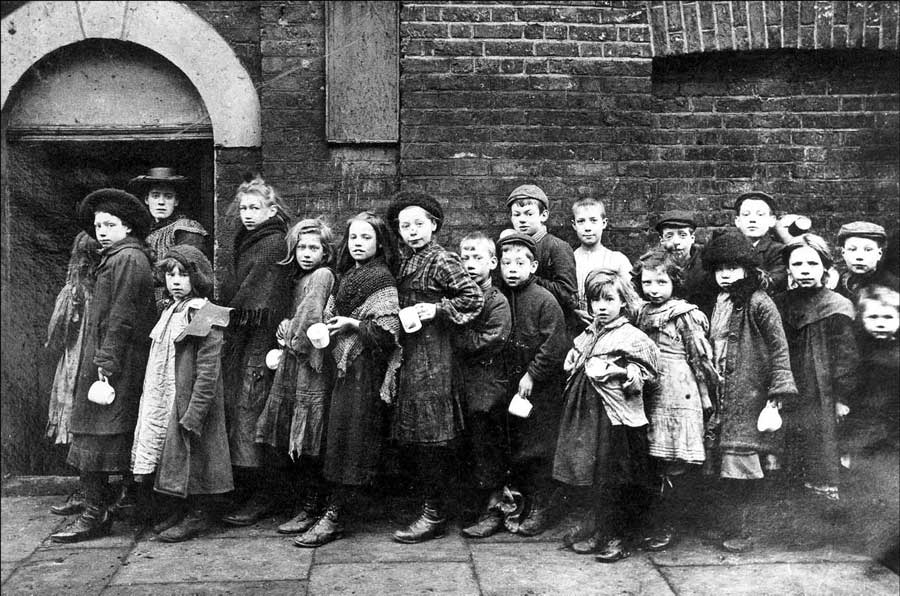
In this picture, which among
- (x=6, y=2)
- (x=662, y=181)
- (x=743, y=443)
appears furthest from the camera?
(x=662, y=181)

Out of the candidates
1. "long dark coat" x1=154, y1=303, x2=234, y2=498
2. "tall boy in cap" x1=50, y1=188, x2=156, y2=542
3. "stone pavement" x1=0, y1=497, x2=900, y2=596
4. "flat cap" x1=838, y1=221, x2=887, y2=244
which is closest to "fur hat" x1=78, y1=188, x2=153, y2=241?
"tall boy in cap" x1=50, y1=188, x2=156, y2=542

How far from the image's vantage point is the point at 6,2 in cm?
482

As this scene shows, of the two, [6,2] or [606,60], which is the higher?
[6,2]

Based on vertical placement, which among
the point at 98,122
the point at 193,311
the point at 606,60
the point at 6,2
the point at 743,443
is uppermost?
the point at 6,2

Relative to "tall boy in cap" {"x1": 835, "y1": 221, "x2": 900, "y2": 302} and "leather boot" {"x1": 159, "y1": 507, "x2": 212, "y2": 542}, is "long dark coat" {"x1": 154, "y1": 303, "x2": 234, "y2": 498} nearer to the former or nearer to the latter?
"leather boot" {"x1": 159, "y1": 507, "x2": 212, "y2": 542}

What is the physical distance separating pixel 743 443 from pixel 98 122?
4.22 meters

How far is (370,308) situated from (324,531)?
1.15 m

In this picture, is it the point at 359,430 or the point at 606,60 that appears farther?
the point at 606,60

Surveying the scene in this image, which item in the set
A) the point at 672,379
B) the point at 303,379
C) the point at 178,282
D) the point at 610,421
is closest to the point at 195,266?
the point at 178,282

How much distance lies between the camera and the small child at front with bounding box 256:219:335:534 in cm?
417

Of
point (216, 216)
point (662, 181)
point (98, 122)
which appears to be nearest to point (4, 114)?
point (98, 122)

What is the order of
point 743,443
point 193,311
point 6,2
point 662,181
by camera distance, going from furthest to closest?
point 662,181, point 6,2, point 193,311, point 743,443

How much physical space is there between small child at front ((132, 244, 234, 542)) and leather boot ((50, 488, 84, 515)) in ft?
2.22

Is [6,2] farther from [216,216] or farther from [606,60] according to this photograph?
[606,60]
